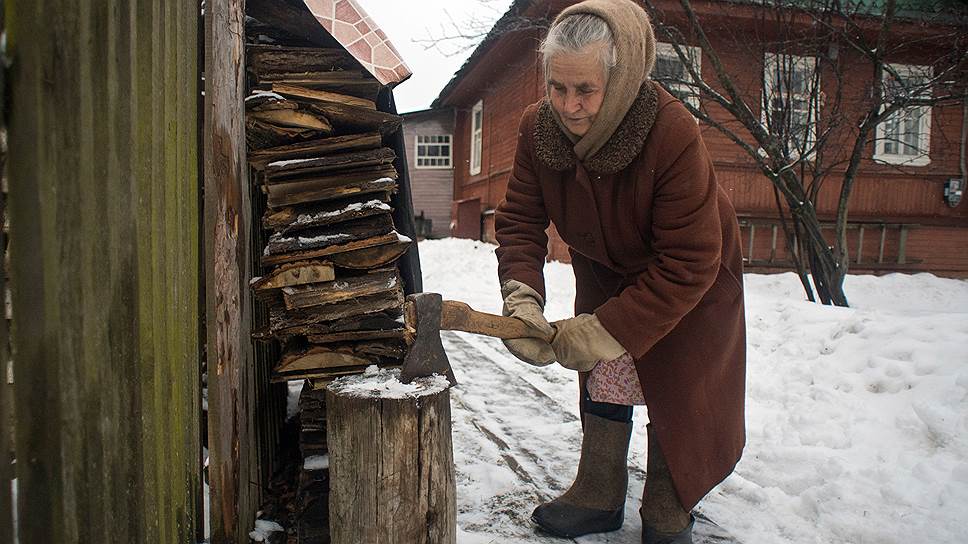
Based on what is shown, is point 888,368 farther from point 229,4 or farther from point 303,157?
point 229,4

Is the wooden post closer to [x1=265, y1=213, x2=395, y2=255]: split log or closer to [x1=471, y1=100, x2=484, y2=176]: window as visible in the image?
[x1=265, y1=213, x2=395, y2=255]: split log

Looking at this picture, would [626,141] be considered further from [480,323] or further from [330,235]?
[330,235]

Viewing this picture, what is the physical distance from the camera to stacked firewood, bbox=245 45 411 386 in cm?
252

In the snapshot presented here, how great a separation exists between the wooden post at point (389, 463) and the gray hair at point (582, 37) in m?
1.14

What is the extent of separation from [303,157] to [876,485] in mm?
2980

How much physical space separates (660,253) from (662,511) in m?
1.00

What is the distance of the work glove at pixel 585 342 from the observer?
215cm

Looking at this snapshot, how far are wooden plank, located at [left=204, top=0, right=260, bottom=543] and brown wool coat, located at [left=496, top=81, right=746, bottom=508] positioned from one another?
39.9 inches

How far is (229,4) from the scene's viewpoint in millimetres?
2273

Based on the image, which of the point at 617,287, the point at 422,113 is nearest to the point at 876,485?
the point at 617,287

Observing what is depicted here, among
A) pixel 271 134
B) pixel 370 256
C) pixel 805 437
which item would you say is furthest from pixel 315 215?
pixel 805 437

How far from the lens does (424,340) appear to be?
6.66 ft

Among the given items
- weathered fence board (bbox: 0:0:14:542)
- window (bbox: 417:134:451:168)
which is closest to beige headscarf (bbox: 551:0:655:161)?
weathered fence board (bbox: 0:0:14:542)

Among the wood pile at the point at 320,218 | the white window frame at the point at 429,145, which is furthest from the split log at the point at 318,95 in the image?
the white window frame at the point at 429,145
